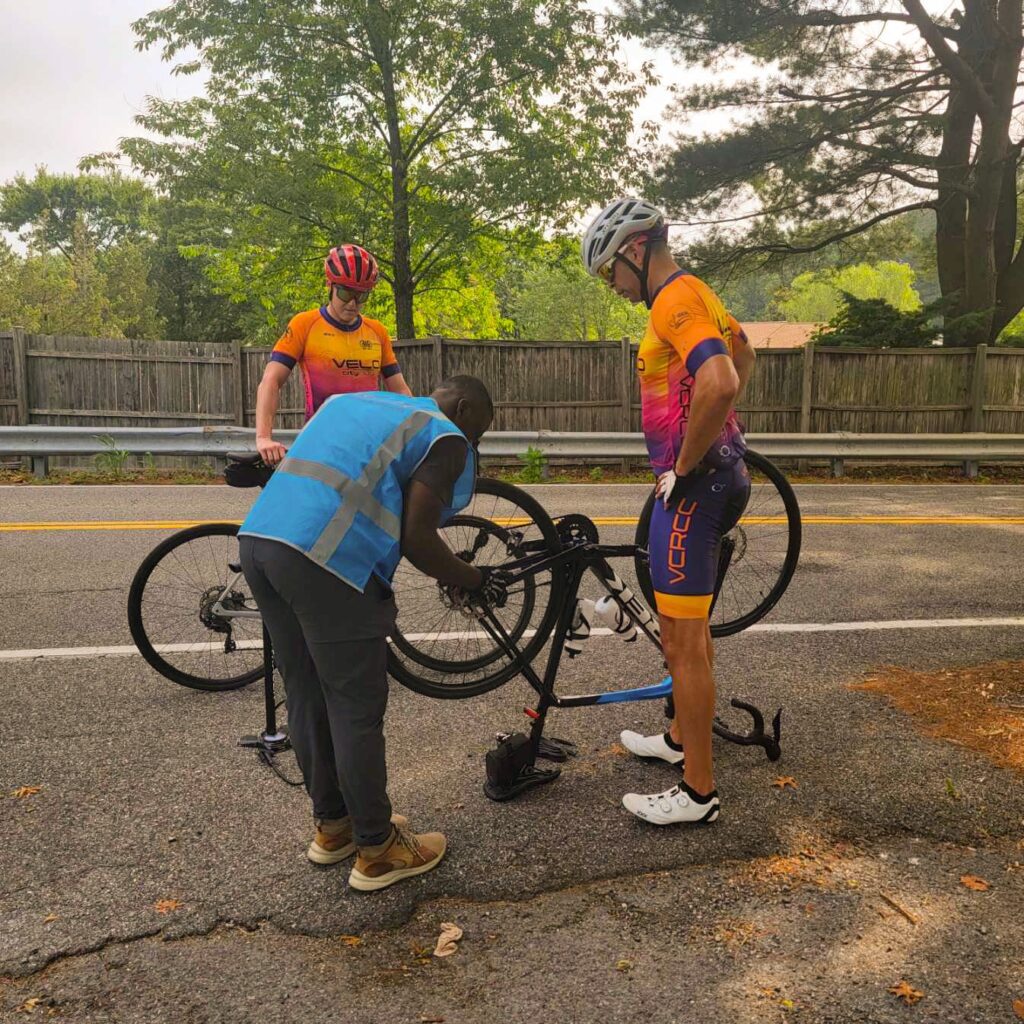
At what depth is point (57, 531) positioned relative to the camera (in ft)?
26.8

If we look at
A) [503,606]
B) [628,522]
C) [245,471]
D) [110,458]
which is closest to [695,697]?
[503,606]

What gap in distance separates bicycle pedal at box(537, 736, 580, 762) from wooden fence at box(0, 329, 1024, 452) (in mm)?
12562

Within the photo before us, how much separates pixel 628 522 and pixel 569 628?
537 cm

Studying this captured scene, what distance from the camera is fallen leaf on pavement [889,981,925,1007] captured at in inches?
88.3

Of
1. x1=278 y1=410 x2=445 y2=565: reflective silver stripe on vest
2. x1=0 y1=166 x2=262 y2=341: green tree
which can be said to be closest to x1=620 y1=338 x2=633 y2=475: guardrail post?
x1=278 y1=410 x2=445 y2=565: reflective silver stripe on vest

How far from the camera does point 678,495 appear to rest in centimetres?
311

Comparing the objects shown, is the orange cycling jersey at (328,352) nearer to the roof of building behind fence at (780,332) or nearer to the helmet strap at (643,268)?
the helmet strap at (643,268)

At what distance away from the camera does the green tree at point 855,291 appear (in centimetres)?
7406

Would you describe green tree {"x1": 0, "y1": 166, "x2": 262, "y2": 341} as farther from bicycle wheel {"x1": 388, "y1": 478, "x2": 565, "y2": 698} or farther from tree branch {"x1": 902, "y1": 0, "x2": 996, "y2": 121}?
bicycle wheel {"x1": 388, "y1": 478, "x2": 565, "y2": 698}

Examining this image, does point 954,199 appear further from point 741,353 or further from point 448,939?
point 448,939

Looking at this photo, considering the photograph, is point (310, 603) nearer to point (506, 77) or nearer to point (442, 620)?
point (442, 620)

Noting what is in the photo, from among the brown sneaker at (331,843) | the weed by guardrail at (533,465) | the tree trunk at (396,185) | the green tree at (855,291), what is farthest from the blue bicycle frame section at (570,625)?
the green tree at (855,291)

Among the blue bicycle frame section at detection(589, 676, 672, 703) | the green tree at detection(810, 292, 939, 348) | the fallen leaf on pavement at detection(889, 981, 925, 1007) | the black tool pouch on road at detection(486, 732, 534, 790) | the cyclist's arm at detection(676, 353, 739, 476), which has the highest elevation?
the green tree at detection(810, 292, 939, 348)

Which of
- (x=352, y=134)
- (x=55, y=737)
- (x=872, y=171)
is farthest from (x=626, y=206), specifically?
(x=352, y=134)
